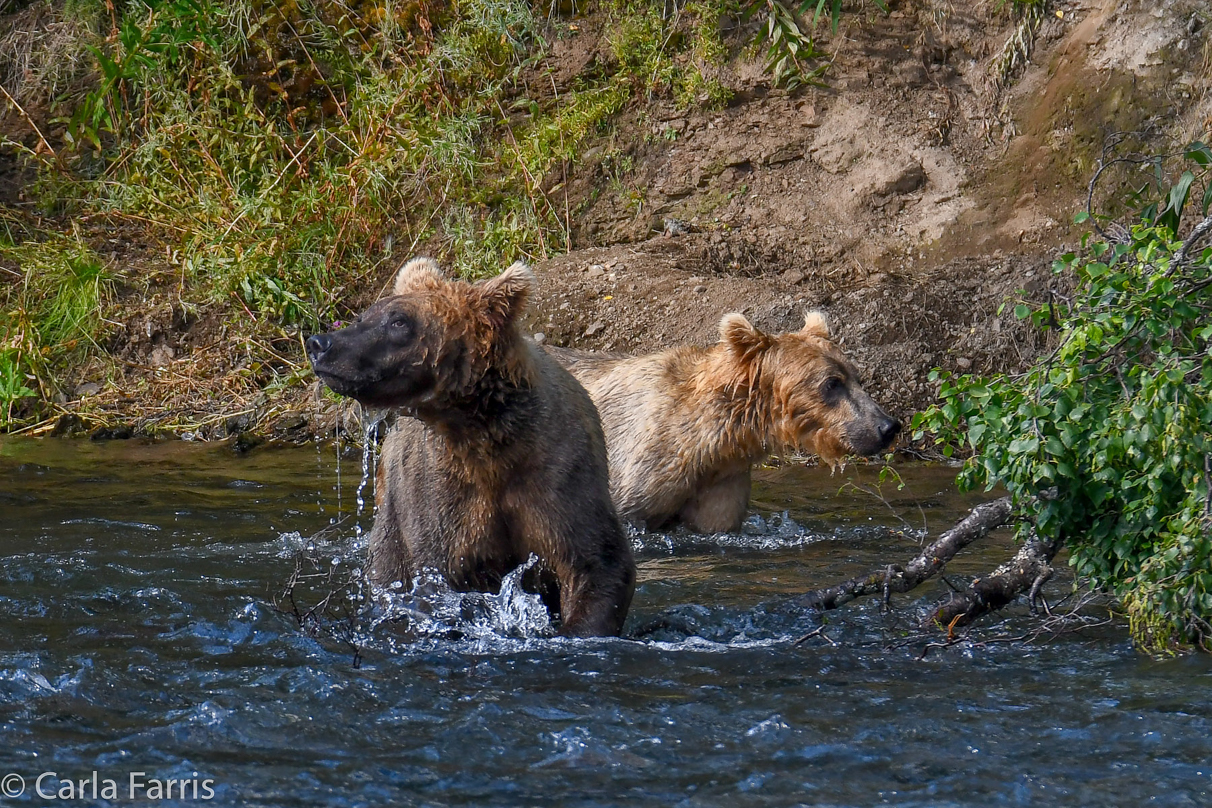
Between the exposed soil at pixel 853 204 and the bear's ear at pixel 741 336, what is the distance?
2185 millimetres

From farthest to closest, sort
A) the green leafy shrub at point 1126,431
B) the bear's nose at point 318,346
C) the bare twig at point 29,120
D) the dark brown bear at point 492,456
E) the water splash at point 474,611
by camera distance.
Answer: the bare twig at point 29,120 → the water splash at point 474,611 → the dark brown bear at point 492,456 → the bear's nose at point 318,346 → the green leafy shrub at point 1126,431

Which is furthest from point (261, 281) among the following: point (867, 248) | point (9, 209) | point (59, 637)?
point (59, 637)

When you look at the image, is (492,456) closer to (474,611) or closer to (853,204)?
(474,611)

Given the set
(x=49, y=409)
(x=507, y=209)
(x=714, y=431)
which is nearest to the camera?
(x=714, y=431)

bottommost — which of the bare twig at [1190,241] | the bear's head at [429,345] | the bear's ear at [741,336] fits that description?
the bear's ear at [741,336]

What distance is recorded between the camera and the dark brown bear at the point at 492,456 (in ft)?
15.4

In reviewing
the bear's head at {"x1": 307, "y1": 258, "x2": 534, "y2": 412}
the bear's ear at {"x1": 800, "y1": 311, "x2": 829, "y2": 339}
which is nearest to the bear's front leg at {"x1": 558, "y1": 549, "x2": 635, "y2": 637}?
the bear's head at {"x1": 307, "y1": 258, "x2": 534, "y2": 412}

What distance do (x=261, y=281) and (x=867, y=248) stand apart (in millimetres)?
4674

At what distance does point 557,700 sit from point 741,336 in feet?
11.2

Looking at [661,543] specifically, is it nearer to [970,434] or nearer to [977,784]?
[970,434]

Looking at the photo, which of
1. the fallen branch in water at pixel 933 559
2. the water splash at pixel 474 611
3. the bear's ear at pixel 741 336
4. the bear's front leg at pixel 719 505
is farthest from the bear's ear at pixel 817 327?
the water splash at pixel 474 611

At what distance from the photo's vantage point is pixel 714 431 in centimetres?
719

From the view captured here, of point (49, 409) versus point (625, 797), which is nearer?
point (625, 797)

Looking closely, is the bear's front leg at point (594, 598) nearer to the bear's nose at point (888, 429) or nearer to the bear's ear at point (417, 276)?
the bear's ear at point (417, 276)
